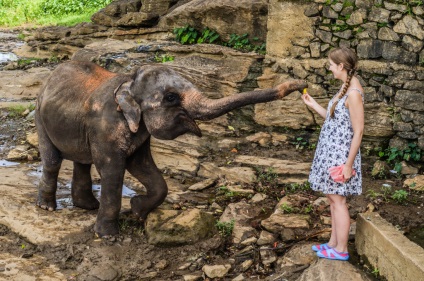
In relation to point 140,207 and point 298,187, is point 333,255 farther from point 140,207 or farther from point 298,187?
point 298,187

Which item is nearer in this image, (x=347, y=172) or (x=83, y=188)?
(x=347, y=172)

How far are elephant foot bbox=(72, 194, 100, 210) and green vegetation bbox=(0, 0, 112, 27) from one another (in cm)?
1415

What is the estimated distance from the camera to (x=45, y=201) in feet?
24.6

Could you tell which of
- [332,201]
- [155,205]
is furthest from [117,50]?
[332,201]

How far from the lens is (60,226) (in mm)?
7086

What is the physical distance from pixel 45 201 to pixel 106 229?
40.4 inches

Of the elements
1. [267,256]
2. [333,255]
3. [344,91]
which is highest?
[344,91]

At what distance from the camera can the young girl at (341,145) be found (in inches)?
219

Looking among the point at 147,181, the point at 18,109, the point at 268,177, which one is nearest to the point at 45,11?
the point at 18,109

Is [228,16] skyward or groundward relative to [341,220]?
skyward

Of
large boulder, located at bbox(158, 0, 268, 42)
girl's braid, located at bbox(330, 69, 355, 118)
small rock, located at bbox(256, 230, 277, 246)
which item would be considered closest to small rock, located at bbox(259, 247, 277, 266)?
small rock, located at bbox(256, 230, 277, 246)

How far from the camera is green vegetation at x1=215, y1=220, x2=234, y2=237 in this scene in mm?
6921

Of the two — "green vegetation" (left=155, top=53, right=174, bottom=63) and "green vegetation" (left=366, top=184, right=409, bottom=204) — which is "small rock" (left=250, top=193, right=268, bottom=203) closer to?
"green vegetation" (left=366, top=184, right=409, bottom=204)

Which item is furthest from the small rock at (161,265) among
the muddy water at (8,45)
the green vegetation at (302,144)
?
the muddy water at (8,45)
